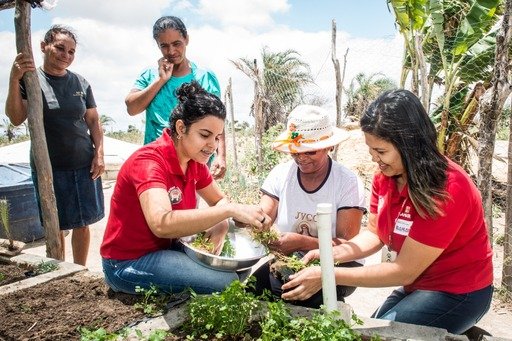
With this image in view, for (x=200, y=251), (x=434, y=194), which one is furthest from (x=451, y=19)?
(x=200, y=251)

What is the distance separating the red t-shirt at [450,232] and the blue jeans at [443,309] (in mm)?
37

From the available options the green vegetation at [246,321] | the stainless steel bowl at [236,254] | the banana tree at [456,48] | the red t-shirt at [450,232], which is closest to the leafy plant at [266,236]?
the stainless steel bowl at [236,254]

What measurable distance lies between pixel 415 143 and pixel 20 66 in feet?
9.48

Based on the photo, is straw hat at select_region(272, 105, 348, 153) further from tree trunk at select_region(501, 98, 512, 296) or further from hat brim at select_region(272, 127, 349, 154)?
tree trunk at select_region(501, 98, 512, 296)

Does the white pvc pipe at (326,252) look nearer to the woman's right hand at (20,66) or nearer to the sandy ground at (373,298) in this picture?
the sandy ground at (373,298)

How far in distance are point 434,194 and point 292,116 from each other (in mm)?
1067

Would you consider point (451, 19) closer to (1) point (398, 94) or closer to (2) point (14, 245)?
Answer: (1) point (398, 94)

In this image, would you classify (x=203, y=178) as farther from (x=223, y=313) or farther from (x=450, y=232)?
(x=450, y=232)

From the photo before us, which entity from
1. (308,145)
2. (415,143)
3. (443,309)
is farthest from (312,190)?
(443,309)

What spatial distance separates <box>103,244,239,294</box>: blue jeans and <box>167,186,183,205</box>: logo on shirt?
29cm

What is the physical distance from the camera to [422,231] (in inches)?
78.0

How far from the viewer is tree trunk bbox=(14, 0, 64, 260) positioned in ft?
10.9

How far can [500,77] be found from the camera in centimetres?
356

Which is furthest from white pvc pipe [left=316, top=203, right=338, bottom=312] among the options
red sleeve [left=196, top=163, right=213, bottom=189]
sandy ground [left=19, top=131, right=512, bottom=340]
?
sandy ground [left=19, top=131, right=512, bottom=340]
